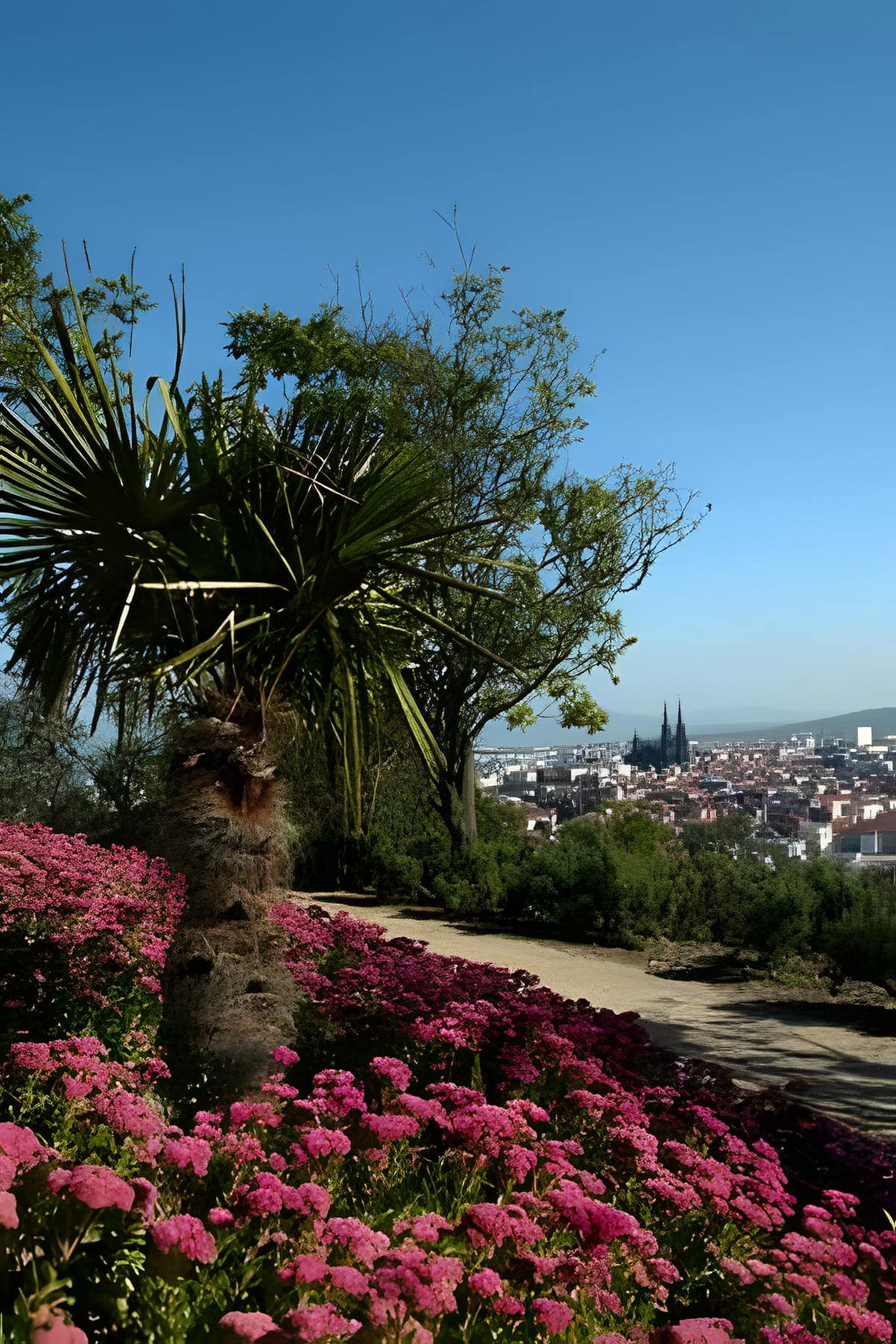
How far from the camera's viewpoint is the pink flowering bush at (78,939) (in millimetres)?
4473

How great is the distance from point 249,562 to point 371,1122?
2.93 metres

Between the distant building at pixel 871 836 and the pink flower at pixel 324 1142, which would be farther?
the distant building at pixel 871 836

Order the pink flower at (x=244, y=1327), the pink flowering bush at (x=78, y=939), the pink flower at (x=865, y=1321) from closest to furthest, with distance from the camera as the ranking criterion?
the pink flower at (x=244, y=1327) < the pink flower at (x=865, y=1321) < the pink flowering bush at (x=78, y=939)

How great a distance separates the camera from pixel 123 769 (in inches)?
551

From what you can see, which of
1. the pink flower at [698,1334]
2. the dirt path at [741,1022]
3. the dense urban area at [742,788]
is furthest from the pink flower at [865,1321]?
the dense urban area at [742,788]

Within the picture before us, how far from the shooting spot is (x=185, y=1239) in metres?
1.77

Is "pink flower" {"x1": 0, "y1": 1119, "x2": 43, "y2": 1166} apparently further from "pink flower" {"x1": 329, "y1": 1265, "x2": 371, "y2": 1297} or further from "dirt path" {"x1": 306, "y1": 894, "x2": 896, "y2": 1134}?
"dirt path" {"x1": 306, "y1": 894, "x2": 896, "y2": 1134}

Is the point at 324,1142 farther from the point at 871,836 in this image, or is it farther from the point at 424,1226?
the point at 871,836

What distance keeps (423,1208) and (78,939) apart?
9.25 feet

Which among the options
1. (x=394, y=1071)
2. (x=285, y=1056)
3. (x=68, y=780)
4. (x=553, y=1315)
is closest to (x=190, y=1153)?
(x=553, y=1315)

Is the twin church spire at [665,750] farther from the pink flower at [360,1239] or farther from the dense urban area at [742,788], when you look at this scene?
the pink flower at [360,1239]

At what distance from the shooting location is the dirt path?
227 inches

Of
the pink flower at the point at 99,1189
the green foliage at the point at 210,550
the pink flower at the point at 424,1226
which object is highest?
the green foliage at the point at 210,550

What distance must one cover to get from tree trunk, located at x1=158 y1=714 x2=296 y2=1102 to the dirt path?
288 cm
